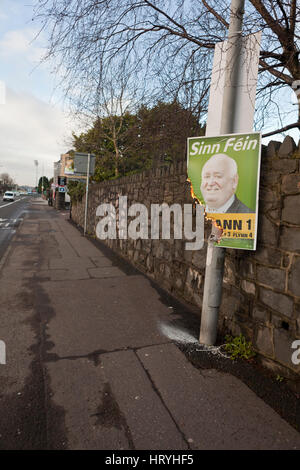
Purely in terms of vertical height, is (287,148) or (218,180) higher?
(287,148)

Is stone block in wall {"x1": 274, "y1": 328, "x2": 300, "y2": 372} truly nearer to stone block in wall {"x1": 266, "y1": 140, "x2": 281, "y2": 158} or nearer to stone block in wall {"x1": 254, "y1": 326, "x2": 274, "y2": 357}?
stone block in wall {"x1": 254, "y1": 326, "x2": 274, "y2": 357}

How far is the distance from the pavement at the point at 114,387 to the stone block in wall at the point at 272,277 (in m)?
1.02

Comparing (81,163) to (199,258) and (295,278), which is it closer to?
(199,258)

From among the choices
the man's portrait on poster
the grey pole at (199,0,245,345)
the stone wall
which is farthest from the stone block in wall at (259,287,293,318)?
the man's portrait on poster

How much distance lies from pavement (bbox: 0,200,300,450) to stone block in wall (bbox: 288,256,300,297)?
1.03 metres

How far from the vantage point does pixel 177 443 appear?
204cm

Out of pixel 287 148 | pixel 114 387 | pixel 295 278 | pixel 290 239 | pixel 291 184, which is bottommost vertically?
Answer: pixel 114 387

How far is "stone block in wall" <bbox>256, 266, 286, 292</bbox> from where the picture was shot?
2.84 metres

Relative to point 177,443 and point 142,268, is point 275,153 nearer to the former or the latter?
point 177,443

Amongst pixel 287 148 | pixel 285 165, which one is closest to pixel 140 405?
pixel 285 165

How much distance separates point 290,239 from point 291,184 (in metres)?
0.54

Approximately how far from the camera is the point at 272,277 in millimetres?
2959

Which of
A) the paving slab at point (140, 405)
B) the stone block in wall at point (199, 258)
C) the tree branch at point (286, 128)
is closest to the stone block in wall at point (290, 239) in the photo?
the stone block in wall at point (199, 258)
